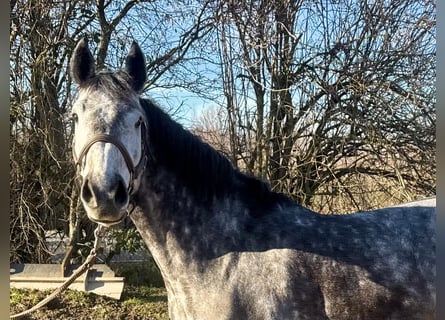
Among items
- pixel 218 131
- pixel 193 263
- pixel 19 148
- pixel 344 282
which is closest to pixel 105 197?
pixel 193 263

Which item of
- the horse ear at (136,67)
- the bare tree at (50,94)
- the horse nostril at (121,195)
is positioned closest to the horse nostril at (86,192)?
the horse nostril at (121,195)

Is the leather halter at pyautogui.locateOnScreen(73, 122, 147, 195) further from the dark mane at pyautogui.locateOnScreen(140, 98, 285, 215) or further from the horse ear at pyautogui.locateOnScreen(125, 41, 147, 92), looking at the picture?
the horse ear at pyautogui.locateOnScreen(125, 41, 147, 92)

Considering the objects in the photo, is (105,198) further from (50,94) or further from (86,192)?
(50,94)

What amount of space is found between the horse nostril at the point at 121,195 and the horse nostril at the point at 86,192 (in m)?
0.10

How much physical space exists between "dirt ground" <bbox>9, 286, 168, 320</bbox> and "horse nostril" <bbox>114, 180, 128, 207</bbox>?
4.16 metres

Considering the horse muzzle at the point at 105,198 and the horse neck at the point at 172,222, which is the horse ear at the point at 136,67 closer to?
the horse neck at the point at 172,222

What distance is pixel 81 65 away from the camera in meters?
2.03

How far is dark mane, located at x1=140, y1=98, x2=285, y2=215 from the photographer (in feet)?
7.06

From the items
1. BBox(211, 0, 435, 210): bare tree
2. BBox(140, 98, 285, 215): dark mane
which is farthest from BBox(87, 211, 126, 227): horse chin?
BBox(211, 0, 435, 210): bare tree

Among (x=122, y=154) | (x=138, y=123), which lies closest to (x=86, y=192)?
(x=122, y=154)

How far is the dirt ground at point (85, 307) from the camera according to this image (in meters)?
5.29

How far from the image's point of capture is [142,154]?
6.48ft

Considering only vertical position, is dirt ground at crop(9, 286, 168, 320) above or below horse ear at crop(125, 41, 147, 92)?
below

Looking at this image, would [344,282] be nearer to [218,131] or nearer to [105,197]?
[105,197]
